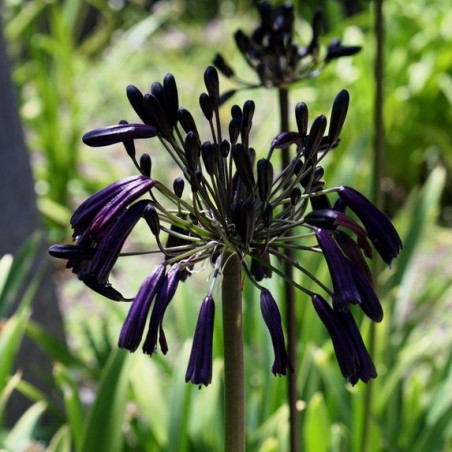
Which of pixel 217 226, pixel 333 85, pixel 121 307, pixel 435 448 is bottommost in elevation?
pixel 435 448

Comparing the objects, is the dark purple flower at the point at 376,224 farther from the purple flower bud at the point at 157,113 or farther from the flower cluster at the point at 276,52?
the flower cluster at the point at 276,52

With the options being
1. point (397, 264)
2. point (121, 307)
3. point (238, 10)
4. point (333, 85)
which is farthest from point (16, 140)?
point (238, 10)

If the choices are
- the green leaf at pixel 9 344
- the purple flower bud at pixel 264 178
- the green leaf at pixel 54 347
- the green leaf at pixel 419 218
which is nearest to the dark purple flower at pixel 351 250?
the purple flower bud at pixel 264 178

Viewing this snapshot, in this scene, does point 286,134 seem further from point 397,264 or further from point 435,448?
point 397,264

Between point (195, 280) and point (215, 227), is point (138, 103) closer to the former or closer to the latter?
point (215, 227)

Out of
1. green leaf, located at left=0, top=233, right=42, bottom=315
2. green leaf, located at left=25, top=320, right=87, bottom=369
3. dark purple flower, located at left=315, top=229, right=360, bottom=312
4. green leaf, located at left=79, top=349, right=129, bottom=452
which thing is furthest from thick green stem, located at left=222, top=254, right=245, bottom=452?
green leaf, located at left=25, top=320, right=87, bottom=369

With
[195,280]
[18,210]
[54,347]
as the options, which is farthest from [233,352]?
[195,280]
